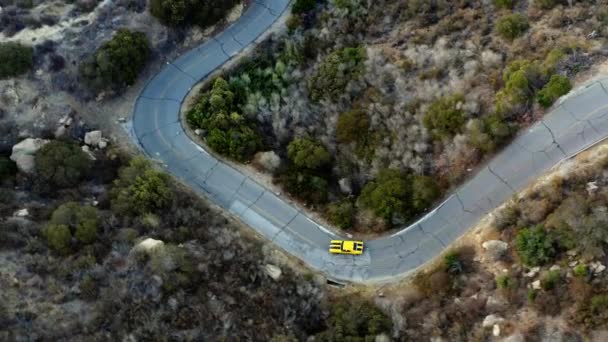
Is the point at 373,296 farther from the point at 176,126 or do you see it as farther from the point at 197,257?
the point at 176,126

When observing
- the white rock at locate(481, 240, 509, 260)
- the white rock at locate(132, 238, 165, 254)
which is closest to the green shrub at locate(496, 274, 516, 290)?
the white rock at locate(481, 240, 509, 260)

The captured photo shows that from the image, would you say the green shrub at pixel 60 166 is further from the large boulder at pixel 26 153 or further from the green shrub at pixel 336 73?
the green shrub at pixel 336 73

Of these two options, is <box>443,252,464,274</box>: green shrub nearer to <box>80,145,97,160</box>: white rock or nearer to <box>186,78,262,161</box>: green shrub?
<box>186,78,262,161</box>: green shrub

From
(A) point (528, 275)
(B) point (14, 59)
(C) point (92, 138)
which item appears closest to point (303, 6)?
(C) point (92, 138)

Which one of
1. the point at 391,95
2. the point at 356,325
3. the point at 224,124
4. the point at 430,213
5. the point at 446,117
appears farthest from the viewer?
the point at 224,124

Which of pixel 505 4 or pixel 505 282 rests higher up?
pixel 505 4

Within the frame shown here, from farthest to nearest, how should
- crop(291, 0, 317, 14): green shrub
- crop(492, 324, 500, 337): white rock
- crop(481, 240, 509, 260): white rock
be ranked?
crop(291, 0, 317, 14): green shrub, crop(481, 240, 509, 260): white rock, crop(492, 324, 500, 337): white rock

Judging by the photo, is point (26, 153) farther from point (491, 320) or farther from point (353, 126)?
point (491, 320)
